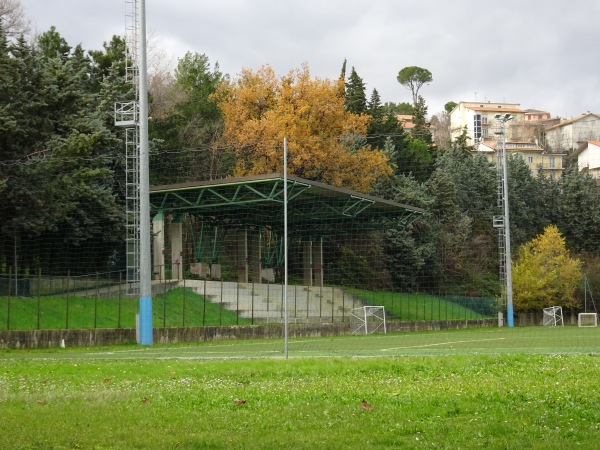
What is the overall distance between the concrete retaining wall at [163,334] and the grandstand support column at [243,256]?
29.0 feet

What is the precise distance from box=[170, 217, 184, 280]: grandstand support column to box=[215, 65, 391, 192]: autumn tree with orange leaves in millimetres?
9638

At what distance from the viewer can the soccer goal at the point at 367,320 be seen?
46.4 metres

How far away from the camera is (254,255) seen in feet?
181

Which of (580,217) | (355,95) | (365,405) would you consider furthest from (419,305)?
(365,405)

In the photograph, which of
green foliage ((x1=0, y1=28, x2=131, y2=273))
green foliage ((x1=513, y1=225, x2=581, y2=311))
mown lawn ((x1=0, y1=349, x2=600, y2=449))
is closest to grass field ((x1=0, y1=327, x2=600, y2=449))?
mown lawn ((x1=0, y1=349, x2=600, y2=449))

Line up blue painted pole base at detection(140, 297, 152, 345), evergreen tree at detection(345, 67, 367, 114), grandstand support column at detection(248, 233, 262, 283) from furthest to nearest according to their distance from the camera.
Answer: evergreen tree at detection(345, 67, 367, 114), grandstand support column at detection(248, 233, 262, 283), blue painted pole base at detection(140, 297, 152, 345)

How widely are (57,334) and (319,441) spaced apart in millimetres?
23516

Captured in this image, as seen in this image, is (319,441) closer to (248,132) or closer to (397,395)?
(397,395)

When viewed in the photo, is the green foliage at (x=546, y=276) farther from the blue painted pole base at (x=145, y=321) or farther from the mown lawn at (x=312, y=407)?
the mown lawn at (x=312, y=407)

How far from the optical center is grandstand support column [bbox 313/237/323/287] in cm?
5558

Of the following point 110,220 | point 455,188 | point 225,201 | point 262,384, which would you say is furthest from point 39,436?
point 455,188

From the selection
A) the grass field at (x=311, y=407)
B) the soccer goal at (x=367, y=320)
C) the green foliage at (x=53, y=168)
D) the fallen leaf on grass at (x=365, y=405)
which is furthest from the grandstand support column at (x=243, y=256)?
the fallen leaf on grass at (x=365, y=405)

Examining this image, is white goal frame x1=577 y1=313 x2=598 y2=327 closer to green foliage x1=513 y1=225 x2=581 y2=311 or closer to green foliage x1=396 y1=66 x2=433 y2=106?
green foliage x1=513 y1=225 x2=581 y2=311

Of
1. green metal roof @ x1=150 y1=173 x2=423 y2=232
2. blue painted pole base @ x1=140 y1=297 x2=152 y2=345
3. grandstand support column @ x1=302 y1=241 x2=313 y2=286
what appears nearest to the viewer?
blue painted pole base @ x1=140 y1=297 x2=152 y2=345
